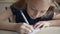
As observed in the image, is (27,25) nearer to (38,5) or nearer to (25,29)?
(25,29)

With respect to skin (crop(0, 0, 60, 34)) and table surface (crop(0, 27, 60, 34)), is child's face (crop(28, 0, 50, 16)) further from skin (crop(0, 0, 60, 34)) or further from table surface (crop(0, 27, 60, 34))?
table surface (crop(0, 27, 60, 34))

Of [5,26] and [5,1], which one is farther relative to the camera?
[5,1]

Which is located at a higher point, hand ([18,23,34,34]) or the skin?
the skin

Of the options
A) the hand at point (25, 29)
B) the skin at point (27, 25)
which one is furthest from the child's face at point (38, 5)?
the hand at point (25, 29)

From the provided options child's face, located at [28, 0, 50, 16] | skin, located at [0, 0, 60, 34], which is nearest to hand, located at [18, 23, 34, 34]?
skin, located at [0, 0, 60, 34]

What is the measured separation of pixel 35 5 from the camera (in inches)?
29.9

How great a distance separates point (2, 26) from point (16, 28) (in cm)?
7

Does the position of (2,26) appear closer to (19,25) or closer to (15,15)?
(19,25)

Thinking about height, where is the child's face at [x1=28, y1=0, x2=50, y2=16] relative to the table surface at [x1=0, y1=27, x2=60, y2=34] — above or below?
above

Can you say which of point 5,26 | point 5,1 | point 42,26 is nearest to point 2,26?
point 5,26

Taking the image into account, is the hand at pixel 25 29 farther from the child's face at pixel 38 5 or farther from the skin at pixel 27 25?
the child's face at pixel 38 5

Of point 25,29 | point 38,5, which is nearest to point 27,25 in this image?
point 25,29

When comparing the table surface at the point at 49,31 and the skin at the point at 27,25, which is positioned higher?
the skin at the point at 27,25

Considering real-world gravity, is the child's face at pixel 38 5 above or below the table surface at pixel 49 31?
above
